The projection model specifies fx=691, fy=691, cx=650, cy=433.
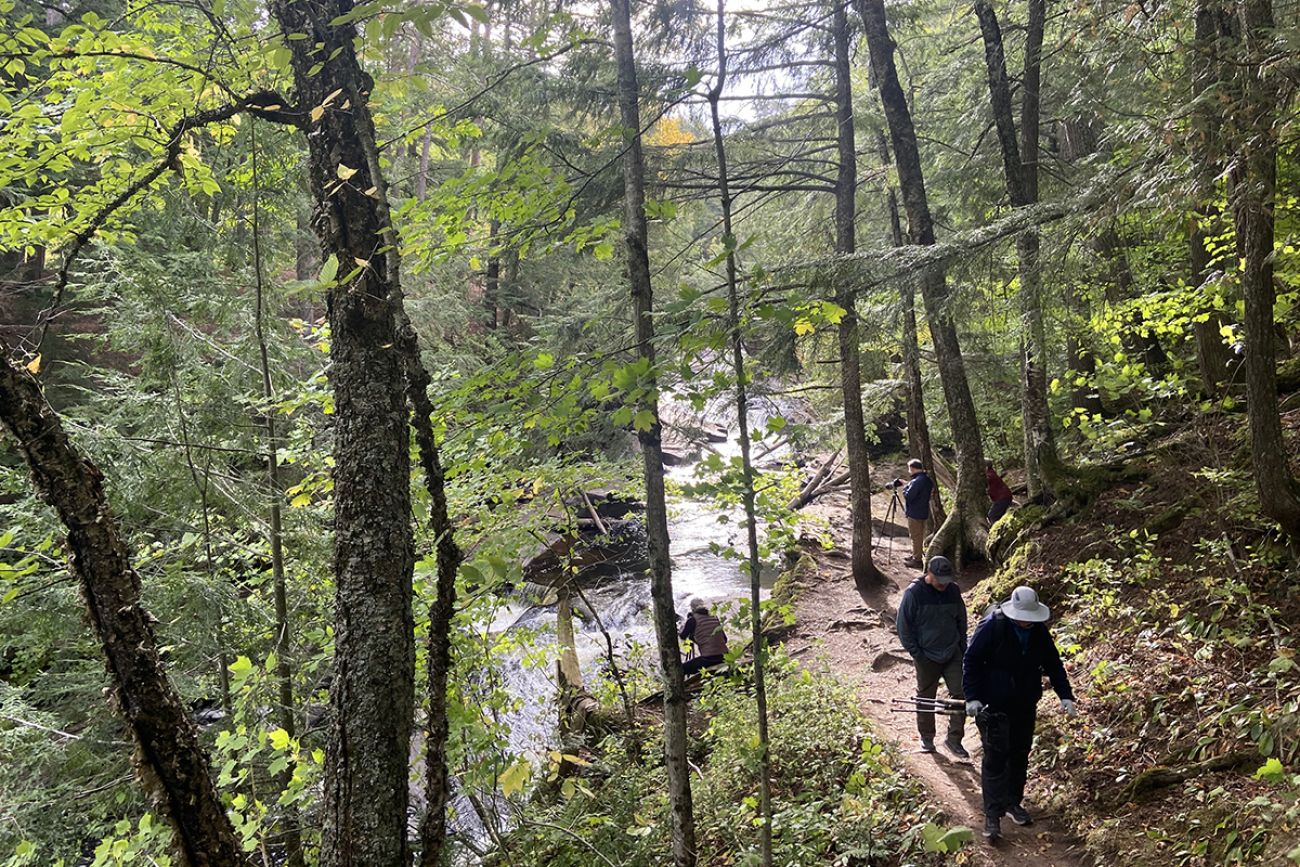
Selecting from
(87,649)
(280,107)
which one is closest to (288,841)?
(87,649)

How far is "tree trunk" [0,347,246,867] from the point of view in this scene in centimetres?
248

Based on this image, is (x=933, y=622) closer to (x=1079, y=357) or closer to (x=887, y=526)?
(x=1079, y=357)

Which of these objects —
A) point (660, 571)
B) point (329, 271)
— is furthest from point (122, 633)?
point (660, 571)

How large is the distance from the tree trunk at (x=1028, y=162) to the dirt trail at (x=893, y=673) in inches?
80.1

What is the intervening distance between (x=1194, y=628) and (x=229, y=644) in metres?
8.54

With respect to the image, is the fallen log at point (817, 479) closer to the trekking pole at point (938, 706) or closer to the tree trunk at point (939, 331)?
the tree trunk at point (939, 331)

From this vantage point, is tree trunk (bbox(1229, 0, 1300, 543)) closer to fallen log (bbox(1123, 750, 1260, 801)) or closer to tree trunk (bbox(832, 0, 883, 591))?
fallen log (bbox(1123, 750, 1260, 801))

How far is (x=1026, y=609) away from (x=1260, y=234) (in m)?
3.31

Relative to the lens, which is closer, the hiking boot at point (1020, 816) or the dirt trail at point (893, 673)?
the dirt trail at point (893, 673)

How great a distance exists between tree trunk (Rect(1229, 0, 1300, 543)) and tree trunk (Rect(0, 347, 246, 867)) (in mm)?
6375

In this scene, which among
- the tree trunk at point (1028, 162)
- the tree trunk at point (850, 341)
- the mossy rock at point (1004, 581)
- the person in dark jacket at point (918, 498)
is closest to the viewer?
the mossy rock at point (1004, 581)

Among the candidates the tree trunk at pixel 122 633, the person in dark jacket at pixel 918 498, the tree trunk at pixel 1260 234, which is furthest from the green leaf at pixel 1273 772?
the person in dark jacket at pixel 918 498

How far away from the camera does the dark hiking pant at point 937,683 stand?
6.40 m

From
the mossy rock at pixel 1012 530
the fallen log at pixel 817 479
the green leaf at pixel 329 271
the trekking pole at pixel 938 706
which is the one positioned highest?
the green leaf at pixel 329 271
